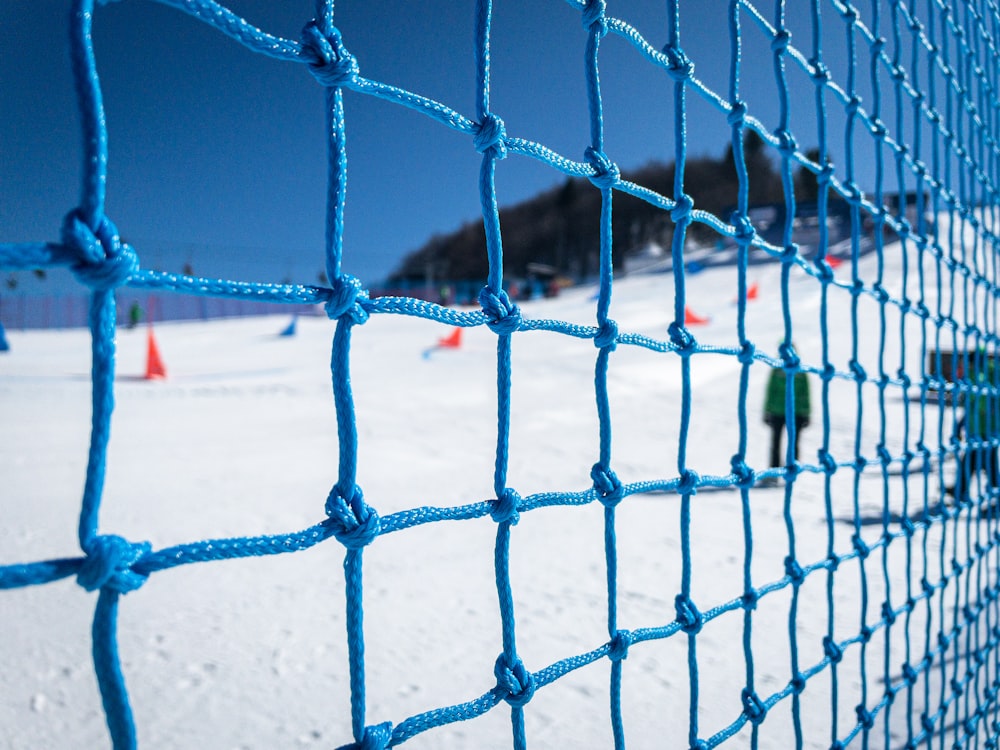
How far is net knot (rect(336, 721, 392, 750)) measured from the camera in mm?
493

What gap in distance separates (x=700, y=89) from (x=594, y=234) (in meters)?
32.2

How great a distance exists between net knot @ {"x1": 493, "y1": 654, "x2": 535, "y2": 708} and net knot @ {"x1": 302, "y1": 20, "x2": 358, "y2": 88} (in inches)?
20.7

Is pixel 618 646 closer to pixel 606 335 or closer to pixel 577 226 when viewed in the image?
pixel 606 335

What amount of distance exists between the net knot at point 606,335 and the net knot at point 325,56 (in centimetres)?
38

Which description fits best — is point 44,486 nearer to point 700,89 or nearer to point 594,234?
point 700,89

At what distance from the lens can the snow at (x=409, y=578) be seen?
1.31 meters

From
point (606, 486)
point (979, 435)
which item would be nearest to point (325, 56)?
point (606, 486)

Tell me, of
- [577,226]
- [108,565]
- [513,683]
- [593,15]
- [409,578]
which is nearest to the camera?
[108,565]

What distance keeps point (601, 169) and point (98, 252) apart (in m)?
0.54

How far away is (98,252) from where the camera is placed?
358 millimetres

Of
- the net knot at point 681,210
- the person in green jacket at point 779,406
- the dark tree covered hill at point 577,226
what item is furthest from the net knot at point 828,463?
the dark tree covered hill at point 577,226

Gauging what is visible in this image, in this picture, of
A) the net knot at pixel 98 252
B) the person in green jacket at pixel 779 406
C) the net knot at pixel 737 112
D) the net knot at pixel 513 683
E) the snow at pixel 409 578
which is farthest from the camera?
the person in green jacket at pixel 779 406

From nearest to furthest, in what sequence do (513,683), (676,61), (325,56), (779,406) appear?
(325,56) < (513,683) < (676,61) < (779,406)

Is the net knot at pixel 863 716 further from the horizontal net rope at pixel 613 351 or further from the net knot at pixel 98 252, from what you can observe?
the net knot at pixel 98 252
